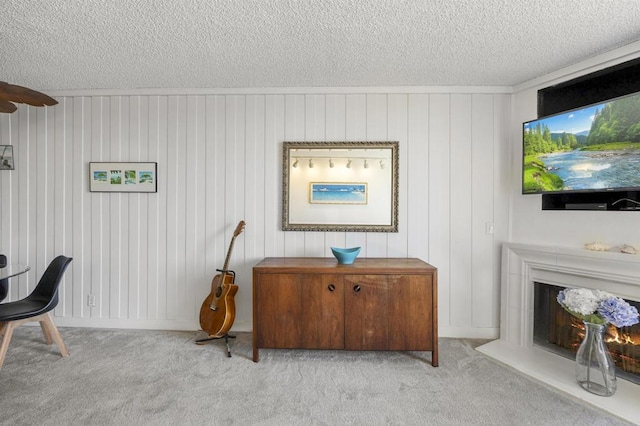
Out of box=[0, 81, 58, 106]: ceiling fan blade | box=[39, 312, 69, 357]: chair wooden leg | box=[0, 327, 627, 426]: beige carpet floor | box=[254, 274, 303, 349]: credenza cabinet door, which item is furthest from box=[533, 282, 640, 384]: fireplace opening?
box=[0, 81, 58, 106]: ceiling fan blade

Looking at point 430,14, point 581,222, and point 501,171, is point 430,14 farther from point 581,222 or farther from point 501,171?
point 581,222

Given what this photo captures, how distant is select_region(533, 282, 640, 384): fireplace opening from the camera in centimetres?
207

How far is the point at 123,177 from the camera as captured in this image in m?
2.95

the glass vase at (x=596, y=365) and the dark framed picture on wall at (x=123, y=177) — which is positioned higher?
the dark framed picture on wall at (x=123, y=177)

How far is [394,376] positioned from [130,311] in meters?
2.68

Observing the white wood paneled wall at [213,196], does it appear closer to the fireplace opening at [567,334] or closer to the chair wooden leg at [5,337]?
the fireplace opening at [567,334]

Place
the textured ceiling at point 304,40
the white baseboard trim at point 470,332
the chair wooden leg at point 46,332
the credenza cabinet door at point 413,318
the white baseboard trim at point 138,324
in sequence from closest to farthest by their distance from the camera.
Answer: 1. the textured ceiling at point 304,40
2. the credenza cabinet door at point 413,318
3. the chair wooden leg at point 46,332
4. the white baseboard trim at point 470,332
5. the white baseboard trim at point 138,324

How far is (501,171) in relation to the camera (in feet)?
9.21

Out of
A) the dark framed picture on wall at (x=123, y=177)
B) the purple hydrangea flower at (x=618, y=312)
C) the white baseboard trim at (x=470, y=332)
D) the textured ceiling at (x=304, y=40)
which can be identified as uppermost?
the textured ceiling at (x=304, y=40)

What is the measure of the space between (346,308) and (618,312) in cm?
178

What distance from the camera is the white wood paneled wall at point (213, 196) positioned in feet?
9.27

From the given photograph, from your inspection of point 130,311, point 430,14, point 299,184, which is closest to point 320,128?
point 299,184

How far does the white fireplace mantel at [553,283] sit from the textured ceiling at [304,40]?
160 centimetres

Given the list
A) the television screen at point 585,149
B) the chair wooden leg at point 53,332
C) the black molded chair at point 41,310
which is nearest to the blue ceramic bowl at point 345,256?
the television screen at point 585,149
